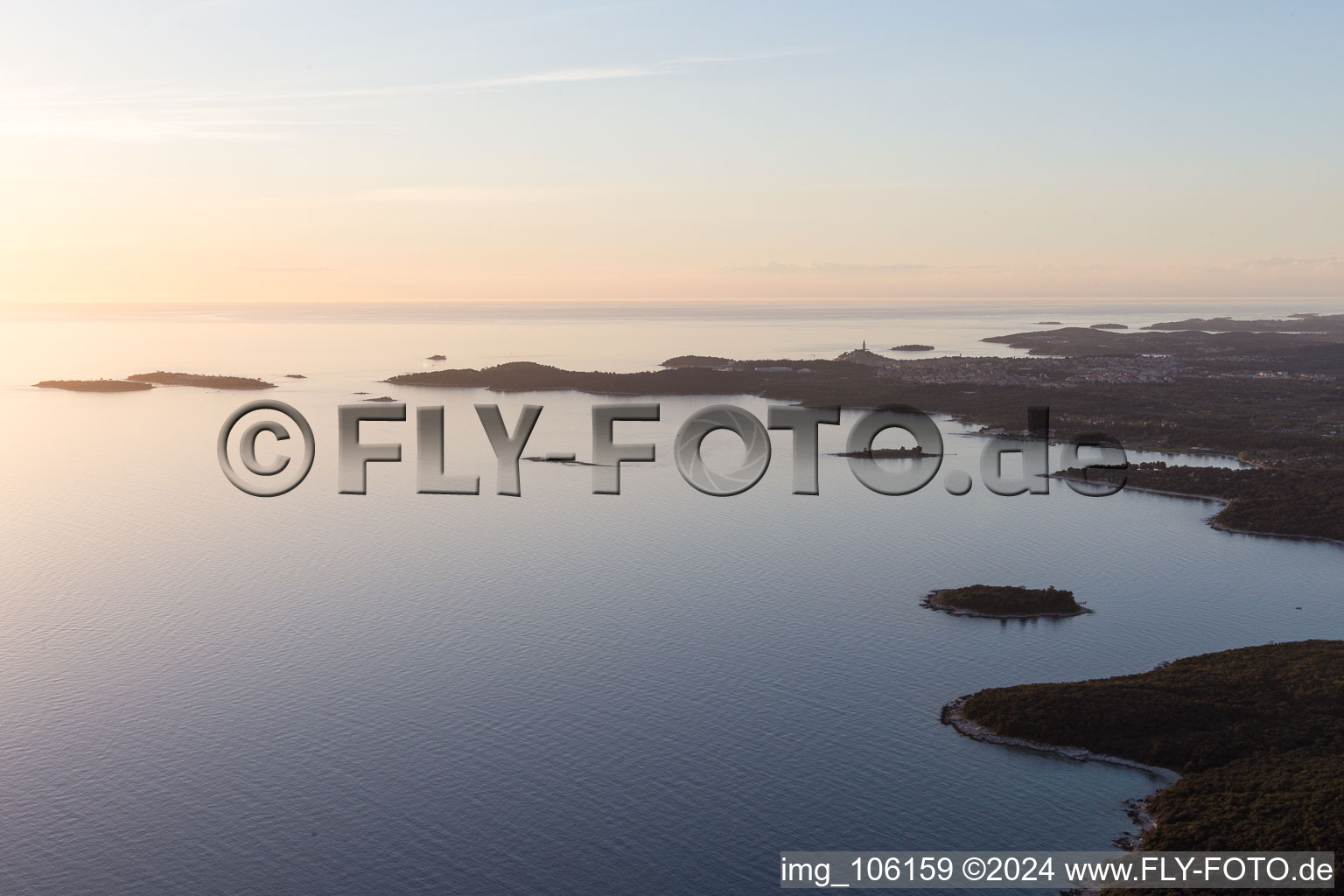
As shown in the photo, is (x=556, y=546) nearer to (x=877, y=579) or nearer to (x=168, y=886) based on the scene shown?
(x=877, y=579)

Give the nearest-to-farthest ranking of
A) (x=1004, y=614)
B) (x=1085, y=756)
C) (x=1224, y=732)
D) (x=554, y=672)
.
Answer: (x=1085, y=756) < (x=1224, y=732) < (x=554, y=672) < (x=1004, y=614)

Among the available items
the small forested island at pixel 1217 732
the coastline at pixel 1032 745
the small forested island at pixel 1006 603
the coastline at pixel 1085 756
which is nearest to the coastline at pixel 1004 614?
the small forested island at pixel 1006 603

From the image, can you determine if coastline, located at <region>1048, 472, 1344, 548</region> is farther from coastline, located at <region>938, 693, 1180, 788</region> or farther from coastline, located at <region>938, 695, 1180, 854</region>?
coastline, located at <region>938, 693, 1180, 788</region>

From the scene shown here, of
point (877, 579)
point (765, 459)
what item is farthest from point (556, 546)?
point (765, 459)

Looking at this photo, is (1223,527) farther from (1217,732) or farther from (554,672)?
(554,672)

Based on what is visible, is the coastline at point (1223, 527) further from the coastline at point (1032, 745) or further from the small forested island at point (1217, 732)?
the coastline at point (1032, 745)

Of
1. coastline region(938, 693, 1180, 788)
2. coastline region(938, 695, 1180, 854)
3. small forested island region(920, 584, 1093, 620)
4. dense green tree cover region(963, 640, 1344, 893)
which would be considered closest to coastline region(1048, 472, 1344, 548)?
small forested island region(920, 584, 1093, 620)

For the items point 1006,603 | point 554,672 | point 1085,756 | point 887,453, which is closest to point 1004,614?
point 1006,603
